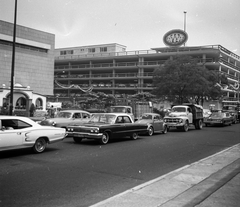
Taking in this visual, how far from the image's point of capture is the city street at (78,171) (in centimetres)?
559

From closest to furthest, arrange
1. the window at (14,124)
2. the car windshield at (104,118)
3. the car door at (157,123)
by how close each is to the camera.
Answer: the window at (14,124), the car windshield at (104,118), the car door at (157,123)

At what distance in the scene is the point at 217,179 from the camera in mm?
7121

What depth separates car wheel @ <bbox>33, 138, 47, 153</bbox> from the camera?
34.5 ft

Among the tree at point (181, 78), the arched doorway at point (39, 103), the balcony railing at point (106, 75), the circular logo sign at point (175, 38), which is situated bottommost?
the arched doorway at point (39, 103)

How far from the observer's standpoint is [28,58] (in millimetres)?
49125

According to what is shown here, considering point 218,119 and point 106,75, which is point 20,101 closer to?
point 218,119

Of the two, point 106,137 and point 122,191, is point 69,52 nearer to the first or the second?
point 106,137

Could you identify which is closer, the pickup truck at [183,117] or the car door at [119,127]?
the car door at [119,127]

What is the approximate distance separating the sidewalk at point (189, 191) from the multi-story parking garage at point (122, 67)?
173ft

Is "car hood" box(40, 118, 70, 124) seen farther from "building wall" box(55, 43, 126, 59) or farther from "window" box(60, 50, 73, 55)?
"window" box(60, 50, 73, 55)

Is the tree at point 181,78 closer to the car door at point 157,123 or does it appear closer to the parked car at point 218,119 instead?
the parked car at point 218,119

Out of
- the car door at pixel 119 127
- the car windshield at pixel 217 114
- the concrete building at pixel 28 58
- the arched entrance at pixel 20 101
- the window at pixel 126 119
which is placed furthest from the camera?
the concrete building at pixel 28 58

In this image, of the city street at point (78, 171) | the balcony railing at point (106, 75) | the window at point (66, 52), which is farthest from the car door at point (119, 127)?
the window at point (66, 52)

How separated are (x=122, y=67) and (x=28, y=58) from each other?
24.8 meters
